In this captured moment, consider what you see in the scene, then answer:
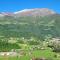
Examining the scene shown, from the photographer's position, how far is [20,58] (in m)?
67.1

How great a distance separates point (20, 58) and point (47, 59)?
6995 mm

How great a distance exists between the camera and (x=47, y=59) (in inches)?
2611

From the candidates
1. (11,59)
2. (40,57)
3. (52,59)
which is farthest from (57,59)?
(11,59)

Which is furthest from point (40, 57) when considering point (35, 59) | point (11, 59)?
point (11, 59)

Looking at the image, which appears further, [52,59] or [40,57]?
[40,57]

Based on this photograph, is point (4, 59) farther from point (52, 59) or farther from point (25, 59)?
point (52, 59)

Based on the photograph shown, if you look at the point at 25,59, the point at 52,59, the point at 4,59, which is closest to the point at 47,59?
the point at 52,59

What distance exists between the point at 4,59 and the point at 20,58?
4217 mm

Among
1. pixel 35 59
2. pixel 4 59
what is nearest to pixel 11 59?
pixel 4 59

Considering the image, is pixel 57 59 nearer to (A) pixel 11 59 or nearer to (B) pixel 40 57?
(B) pixel 40 57

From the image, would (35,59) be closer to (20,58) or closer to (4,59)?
(20,58)

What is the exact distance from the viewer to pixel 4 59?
6588 cm

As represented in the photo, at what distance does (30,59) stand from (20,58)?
263 centimetres

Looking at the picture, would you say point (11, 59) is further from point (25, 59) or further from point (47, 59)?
point (47, 59)
